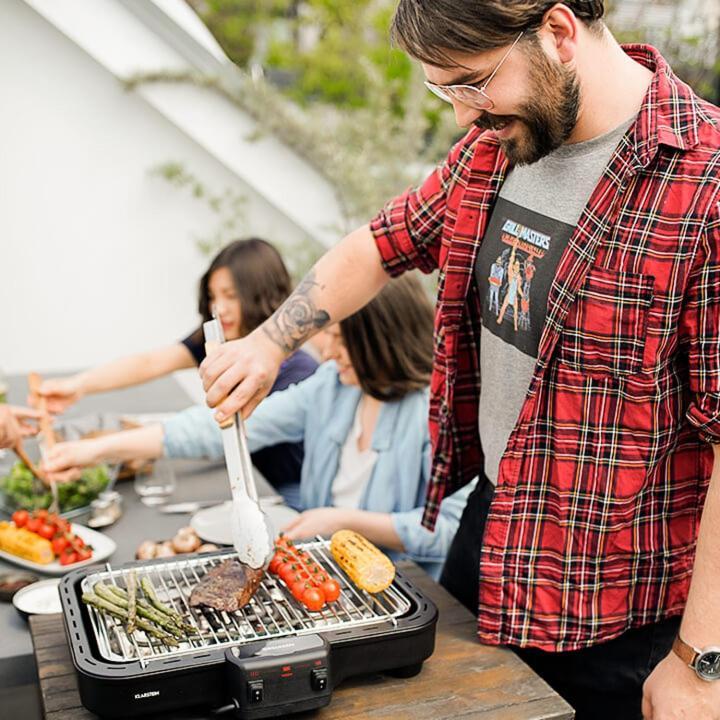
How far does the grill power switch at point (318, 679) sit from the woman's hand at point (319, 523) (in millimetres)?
864

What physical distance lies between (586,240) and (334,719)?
828 millimetres

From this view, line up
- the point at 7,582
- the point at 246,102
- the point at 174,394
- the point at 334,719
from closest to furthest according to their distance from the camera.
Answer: the point at 334,719 < the point at 7,582 < the point at 174,394 < the point at 246,102

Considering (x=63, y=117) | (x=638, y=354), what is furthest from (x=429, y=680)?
(x=63, y=117)

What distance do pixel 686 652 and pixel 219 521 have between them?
1.19 m

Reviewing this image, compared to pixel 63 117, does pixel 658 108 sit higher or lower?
lower

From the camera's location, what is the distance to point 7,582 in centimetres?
196

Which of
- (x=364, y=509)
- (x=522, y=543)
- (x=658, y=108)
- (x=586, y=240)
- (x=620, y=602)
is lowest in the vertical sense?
(x=364, y=509)

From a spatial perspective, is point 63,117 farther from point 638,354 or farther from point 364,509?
point 638,354

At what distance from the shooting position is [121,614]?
1485 millimetres

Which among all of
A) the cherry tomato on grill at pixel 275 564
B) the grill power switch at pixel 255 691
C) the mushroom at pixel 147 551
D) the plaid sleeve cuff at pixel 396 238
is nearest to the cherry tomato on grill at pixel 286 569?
the cherry tomato on grill at pixel 275 564

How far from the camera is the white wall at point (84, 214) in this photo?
512 centimetres

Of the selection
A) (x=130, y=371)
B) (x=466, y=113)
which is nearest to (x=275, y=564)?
(x=466, y=113)

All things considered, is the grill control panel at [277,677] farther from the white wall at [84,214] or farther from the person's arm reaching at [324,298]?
the white wall at [84,214]

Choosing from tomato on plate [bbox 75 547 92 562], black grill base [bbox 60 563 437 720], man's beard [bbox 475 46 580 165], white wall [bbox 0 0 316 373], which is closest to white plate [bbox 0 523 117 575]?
tomato on plate [bbox 75 547 92 562]
